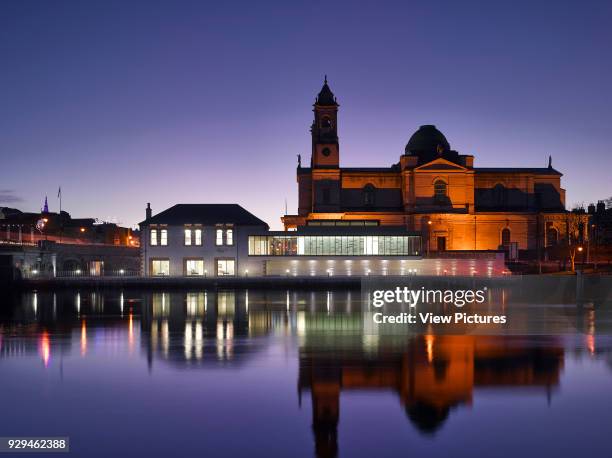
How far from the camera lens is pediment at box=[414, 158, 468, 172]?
353 ft

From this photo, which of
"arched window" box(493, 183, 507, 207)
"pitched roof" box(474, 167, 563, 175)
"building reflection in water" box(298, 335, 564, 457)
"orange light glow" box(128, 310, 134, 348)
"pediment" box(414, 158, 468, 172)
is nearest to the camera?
"building reflection in water" box(298, 335, 564, 457)

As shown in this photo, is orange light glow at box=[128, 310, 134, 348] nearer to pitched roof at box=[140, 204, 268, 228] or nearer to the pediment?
pitched roof at box=[140, 204, 268, 228]

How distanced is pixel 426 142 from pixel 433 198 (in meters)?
12.8

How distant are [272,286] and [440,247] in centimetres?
3391

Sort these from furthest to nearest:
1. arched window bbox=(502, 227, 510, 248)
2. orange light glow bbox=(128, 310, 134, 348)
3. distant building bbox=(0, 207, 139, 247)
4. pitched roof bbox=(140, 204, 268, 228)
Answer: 1. distant building bbox=(0, 207, 139, 247)
2. arched window bbox=(502, 227, 510, 248)
3. pitched roof bbox=(140, 204, 268, 228)
4. orange light glow bbox=(128, 310, 134, 348)

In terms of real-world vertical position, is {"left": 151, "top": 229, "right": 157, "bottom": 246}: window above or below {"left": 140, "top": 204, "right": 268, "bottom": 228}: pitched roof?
below

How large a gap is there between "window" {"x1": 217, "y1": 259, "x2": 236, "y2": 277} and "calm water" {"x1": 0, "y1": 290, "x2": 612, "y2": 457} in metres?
43.0

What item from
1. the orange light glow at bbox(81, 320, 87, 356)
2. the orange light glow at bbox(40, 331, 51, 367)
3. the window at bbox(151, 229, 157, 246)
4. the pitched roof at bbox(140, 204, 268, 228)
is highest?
the pitched roof at bbox(140, 204, 268, 228)

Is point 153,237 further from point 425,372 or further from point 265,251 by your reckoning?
point 425,372

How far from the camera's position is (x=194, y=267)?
87188 mm

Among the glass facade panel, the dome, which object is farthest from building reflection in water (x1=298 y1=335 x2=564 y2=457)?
the dome

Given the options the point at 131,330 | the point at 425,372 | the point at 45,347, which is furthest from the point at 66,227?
the point at 425,372

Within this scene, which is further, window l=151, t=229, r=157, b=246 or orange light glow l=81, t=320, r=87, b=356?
window l=151, t=229, r=157, b=246

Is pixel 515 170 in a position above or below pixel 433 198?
above
